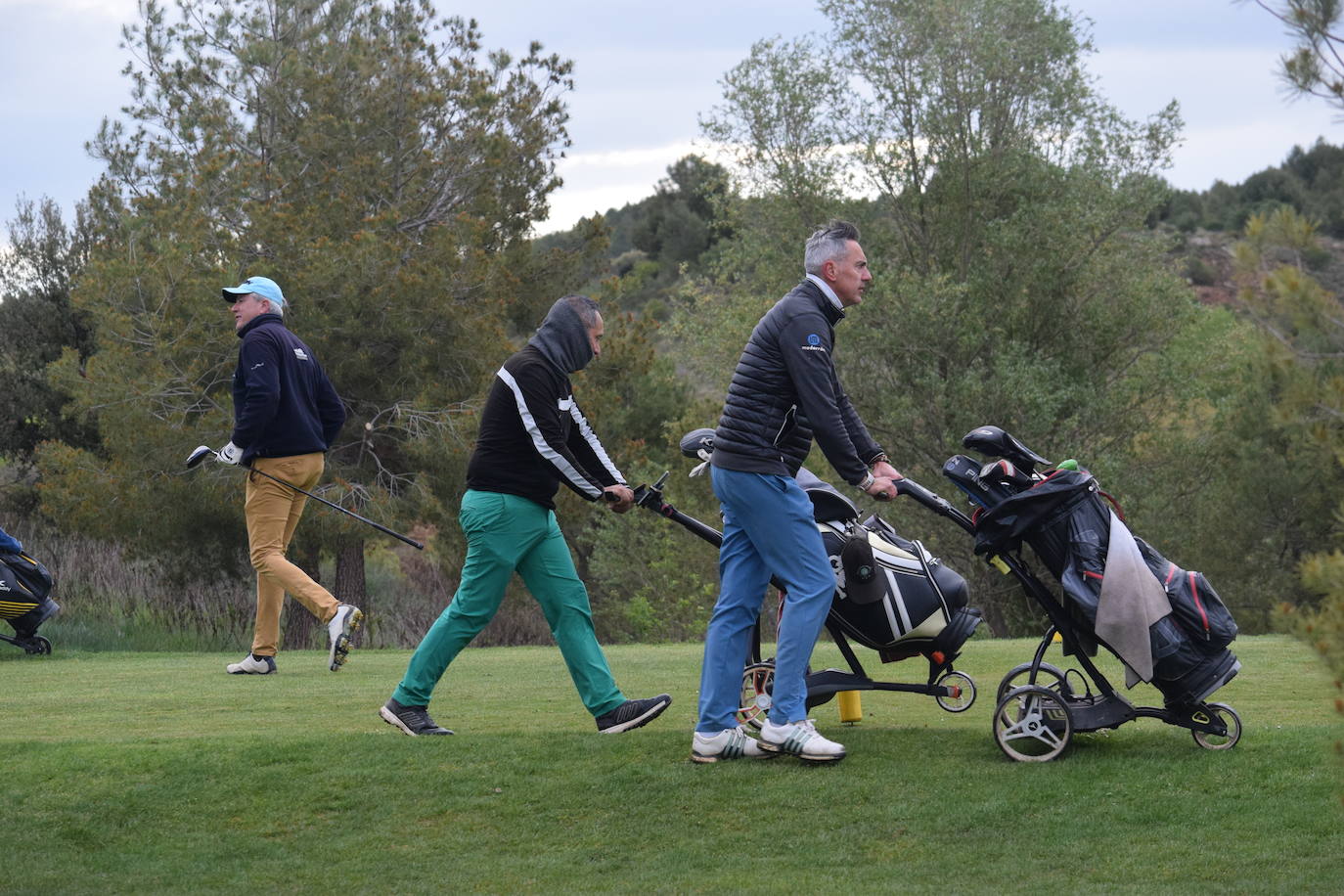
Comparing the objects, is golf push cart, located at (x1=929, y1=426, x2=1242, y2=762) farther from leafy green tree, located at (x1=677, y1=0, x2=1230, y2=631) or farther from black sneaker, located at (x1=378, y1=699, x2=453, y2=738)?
leafy green tree, located at (x1=677, y1=0, x2=1230, y2=631)

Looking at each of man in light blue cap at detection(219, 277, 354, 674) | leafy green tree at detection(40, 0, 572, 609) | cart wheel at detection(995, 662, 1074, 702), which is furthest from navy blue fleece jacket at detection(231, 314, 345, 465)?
leafy green tree at detection(40, 0, 572, 609)

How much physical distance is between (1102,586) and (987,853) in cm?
130

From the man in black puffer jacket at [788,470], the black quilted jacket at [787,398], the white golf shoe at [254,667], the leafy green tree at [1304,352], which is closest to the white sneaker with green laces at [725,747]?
the man in black puffer jacket at [788,470]

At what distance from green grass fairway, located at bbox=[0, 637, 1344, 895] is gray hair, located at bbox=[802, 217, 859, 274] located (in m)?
2.13

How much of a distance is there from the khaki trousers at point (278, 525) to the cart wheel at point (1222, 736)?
5.48 m

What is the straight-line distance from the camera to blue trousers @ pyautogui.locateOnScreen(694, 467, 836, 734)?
6410mm

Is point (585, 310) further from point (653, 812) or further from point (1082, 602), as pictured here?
point (1082, 602)

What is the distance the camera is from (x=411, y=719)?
7184 millimetres

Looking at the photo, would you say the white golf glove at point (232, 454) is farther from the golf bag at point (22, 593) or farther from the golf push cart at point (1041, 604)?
the golf push cart at point (1041, 604)

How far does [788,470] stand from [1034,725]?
1.49m

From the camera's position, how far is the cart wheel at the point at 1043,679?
6562 mm

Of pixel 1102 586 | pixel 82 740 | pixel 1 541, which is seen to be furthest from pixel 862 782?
pixel 1 541

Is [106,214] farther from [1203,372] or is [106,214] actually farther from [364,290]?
[1203,372]

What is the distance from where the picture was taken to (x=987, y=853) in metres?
5.53
